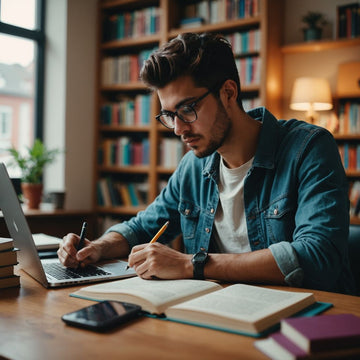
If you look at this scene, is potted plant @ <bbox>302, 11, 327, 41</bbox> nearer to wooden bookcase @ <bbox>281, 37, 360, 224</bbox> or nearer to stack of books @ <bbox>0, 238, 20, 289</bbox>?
wooden bookcase @ <bbox>281, 37, 360, 224</bbox>

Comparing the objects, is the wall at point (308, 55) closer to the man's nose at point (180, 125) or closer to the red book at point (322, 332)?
the man's nose at point (180, 125)

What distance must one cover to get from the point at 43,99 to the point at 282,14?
7.18ft

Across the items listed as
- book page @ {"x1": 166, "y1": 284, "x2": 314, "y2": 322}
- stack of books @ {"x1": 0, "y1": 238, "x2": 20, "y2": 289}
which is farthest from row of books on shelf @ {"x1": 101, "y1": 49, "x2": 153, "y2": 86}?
book page @ {"x1": 166, "y1": 284, "x2": 314, "y2": 322}

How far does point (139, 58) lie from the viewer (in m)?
4.05

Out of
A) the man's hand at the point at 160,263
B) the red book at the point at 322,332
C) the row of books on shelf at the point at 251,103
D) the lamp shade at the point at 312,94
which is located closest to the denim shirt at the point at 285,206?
the man's hand at the point at 160,263

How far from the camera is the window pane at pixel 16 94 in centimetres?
386

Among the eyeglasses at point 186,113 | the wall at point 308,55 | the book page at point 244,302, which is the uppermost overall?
the wall at point 308,55

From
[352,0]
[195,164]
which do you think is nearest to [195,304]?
[195,164]

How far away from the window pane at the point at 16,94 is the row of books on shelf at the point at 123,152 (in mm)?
661

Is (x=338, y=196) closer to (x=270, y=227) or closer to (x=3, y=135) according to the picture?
(x=270, y=227)

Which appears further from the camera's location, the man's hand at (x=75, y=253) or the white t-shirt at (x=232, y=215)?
the white t-shirt at (x=232, y=215)

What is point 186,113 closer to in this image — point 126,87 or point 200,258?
point 200,258

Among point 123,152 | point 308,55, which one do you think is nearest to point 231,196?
point 308,55

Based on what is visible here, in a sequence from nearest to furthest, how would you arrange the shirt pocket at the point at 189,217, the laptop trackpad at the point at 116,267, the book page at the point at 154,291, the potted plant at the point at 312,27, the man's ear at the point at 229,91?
the book page at the point at 154,291 < the laptop trackpad at the point at 116,267 < the man's ear at the point at 229,91 < the shirt pocket at the point at 189,217 < the potted plant at the point at 312,27
